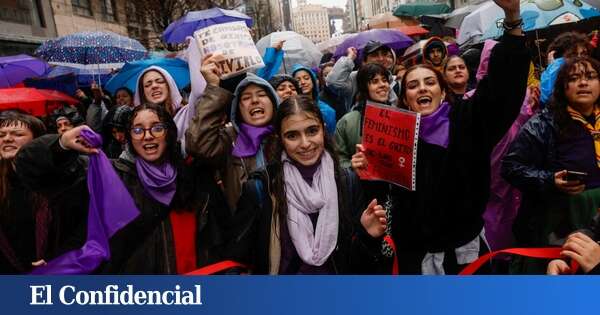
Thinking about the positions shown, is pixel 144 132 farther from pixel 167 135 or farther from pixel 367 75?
pixel 367 75

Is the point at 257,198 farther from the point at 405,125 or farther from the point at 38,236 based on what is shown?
the point at 38,236

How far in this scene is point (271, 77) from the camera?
4250 mm

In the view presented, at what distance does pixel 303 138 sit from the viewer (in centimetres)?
227

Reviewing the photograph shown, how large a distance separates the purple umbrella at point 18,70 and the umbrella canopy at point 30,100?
7.30 ft

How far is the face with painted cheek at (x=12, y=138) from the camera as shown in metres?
2.53

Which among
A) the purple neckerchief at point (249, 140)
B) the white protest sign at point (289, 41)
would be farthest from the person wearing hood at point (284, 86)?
the white protest sign at point (289, 41)

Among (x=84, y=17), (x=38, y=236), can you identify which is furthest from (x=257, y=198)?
(x=84, y=17)

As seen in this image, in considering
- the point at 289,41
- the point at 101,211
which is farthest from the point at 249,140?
the point at 289,41

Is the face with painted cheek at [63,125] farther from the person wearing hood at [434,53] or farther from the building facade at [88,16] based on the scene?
the building facade at [88,16]

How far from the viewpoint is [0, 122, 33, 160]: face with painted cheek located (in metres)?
2.53

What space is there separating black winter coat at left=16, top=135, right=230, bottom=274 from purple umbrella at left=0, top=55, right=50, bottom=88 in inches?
296

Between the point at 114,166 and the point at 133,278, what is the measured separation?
2.32 feet

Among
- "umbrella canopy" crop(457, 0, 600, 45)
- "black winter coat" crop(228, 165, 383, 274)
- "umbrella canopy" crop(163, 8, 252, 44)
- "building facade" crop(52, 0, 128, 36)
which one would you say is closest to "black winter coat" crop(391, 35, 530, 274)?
"black winter coat" crop(228, 165, 383, 274)

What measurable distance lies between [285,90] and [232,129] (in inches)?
47.3
